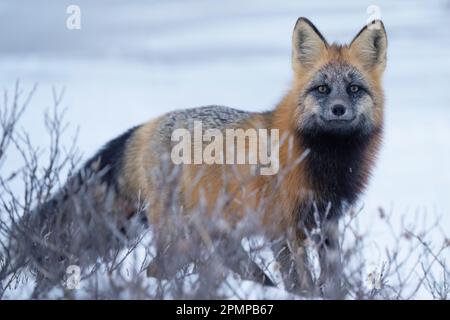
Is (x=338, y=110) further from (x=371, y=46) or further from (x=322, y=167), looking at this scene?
(x=371, y=46)

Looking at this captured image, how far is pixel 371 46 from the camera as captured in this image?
25.7 feet

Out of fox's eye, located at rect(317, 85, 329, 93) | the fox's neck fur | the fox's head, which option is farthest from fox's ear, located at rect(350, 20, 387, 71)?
the fox's neck fur

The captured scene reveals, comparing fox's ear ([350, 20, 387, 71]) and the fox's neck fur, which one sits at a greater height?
fox's ear ([350, 20, 387, 71])

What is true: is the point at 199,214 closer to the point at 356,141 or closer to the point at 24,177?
the point at 24,177

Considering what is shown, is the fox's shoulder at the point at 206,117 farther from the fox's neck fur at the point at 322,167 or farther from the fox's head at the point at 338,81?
the fox's head at the point at 338,81

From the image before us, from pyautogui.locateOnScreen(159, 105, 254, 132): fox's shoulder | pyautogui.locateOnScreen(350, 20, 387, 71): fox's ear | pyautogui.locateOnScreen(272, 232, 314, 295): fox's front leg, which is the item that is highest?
pyautogui.locateOnScreen(350, 20, 387, 71): fox's ear

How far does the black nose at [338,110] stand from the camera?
23.9 feet

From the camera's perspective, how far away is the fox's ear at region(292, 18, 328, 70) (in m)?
7.71

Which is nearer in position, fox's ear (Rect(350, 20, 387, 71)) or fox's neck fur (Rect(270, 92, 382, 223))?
fox's neck fur (Rect(270, 92, 382, 223))

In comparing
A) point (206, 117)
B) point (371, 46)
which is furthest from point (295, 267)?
point (371, 46)

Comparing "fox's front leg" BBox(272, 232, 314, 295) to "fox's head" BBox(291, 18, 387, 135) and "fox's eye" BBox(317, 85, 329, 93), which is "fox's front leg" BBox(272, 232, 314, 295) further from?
"fox's eye" BBox(317, 85, 329, 93)

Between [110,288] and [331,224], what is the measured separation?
2955mm

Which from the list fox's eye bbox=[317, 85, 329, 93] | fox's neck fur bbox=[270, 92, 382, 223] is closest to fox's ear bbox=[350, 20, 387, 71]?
fox's eye bbox=[317, 85, 329, 93]

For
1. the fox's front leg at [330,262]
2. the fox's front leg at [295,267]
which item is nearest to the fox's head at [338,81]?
the fox's front leg at [330,262]
